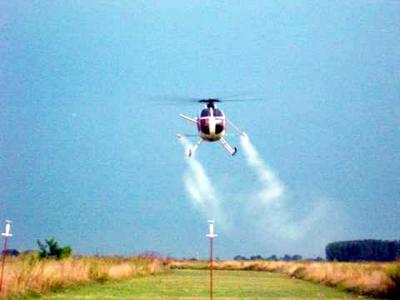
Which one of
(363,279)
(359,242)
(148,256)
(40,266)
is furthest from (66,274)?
(359,242)

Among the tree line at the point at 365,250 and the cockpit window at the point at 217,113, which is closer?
the cockpit window at the point at 217,113

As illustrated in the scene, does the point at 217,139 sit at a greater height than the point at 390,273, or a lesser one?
greater

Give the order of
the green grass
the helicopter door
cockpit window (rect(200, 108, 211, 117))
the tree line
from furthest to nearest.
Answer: the tree line
cockpit window (rect(200, 108, 211, 117))
the helicopter door
the green grass

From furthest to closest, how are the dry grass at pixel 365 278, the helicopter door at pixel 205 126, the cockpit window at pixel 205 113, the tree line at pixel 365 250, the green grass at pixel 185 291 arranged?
1. the tree line at pixel 365 250
2. the dry grass at pixel 365 278
3. the cockpit window at pixel 205 113
4. the helicopter door at pixel 205 126
5. the green grass at pixel 185 291

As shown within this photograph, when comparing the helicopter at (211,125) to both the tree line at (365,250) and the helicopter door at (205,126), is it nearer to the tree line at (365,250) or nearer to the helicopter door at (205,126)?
the helicopter door at (205,126)

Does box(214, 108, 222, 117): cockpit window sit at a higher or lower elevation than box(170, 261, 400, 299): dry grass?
higher

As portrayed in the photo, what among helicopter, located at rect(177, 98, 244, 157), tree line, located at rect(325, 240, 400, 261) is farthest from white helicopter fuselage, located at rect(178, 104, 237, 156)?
tree line, located at rect(325, 240, 400, 261)

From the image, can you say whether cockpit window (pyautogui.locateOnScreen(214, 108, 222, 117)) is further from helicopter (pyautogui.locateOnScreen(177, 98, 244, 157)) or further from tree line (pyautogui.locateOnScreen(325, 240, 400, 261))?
tree line (pyautogui.locateOnScreen(325, 240, 400, 261))

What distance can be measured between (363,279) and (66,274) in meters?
11.3

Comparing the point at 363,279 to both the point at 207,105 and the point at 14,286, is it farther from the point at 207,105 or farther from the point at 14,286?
the point at 14,286

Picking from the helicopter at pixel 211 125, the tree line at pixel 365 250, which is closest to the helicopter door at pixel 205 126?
the helicopter at pixel 211 125

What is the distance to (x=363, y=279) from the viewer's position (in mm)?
25016

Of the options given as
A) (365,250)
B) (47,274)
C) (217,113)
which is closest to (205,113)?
(217,113)

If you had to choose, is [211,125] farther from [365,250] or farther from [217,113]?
[365,250]
